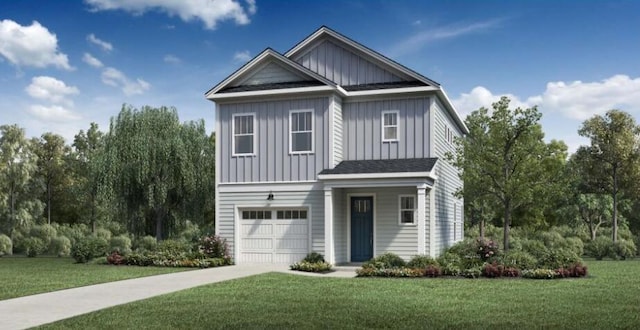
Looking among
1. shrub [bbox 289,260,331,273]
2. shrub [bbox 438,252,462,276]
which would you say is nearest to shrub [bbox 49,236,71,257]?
shrub [bbox 289,260,331,273]

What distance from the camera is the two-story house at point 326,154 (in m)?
21.3

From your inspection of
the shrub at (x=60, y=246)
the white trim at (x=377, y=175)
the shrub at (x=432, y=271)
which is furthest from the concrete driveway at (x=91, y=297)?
the shrub at (x=60, y=246)

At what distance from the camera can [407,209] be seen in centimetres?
2139

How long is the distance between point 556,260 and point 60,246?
2195 centimetres

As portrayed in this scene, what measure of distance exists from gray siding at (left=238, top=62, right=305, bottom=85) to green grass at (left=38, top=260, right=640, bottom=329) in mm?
8571

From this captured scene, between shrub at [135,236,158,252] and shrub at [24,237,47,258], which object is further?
shrub at [24,237,47,258]

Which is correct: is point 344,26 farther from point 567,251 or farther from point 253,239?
point 567,251

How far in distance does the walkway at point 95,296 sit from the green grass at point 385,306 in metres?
0.55

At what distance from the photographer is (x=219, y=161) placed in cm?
2284

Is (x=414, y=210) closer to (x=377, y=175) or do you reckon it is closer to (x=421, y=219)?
(x=421, y=219)

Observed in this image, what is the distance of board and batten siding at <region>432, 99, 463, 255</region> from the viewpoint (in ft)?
73.3

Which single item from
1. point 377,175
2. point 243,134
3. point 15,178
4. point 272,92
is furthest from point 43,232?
point 377,175

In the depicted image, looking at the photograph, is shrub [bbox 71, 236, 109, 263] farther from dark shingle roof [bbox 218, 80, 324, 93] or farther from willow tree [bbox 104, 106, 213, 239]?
dark shingle roof [bbox 218, 80, 324, 93]

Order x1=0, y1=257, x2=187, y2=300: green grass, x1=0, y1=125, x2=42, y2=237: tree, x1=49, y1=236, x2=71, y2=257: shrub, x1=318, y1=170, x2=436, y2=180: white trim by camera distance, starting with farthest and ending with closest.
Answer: x1=0, y1=125, x2=42, y2=237: tree
x1=49, y1=236, x2=71, y2=257: shrub
x1=318, y1=170, x2=436, y2=180: white trim
x1=0, y1=257, x2=187, y2=300: green grass
